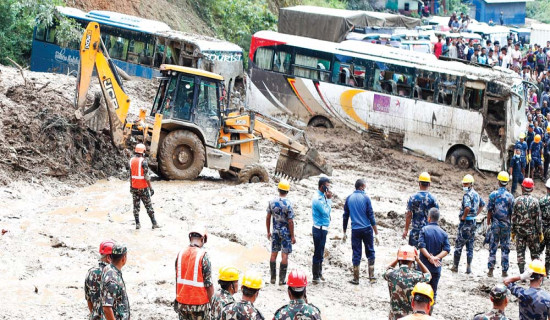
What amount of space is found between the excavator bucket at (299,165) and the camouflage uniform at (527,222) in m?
6.75

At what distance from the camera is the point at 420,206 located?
530 inches

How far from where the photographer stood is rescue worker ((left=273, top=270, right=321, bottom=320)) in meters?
7.89

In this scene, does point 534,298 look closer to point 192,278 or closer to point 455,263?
point 192,278

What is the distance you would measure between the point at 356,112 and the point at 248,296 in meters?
18.8

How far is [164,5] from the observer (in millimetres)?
36125

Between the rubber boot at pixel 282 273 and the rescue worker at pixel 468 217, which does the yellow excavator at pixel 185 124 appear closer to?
the rescue worker at pixel 468 217

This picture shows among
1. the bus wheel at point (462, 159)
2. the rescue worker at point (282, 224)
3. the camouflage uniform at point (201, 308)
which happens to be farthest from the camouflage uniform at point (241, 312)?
the bus wheel at point (462, 159)

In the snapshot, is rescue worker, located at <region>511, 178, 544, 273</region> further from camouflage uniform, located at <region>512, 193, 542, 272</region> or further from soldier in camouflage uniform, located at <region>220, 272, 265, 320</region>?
soldier in camouflage uniform, located at <region>220, 272, 265, 320</region>

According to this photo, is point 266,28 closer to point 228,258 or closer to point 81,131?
point 81,131

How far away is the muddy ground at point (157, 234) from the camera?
12.2 metres

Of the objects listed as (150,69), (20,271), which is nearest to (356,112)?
(150,69)

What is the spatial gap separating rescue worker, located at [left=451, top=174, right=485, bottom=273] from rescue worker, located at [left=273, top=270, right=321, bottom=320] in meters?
6.94

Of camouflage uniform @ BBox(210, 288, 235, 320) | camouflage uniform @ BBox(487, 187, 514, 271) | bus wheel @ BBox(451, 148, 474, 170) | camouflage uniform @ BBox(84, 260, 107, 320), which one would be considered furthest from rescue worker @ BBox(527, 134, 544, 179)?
camouflage uniform @ BBox(84, 260, 107, 320)

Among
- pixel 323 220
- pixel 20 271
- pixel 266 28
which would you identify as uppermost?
pixel 266 28
